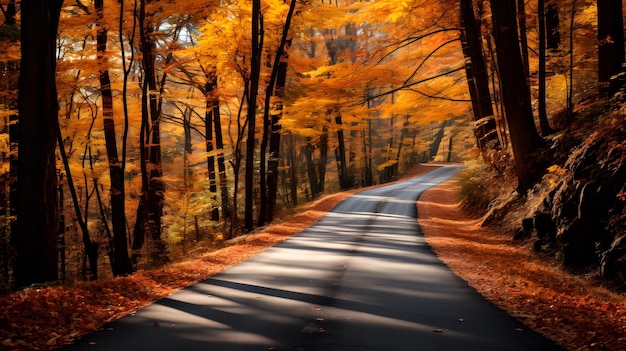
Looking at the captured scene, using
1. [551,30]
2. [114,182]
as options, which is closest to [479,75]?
[551,30]

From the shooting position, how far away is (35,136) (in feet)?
29.0

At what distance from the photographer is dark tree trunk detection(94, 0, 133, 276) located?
13898mm

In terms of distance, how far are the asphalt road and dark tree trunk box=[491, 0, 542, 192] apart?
4.98 meters

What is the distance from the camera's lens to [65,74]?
16609mm

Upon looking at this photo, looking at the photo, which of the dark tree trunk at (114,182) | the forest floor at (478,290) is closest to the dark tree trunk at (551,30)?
the forest floor at (478,290)

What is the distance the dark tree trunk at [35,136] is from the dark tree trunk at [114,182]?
4207 mm

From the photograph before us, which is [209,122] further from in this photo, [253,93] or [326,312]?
[326,312]

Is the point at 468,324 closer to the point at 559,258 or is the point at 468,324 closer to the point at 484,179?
the point at 559,258

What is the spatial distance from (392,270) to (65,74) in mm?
13053

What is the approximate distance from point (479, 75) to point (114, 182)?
48.8 feet

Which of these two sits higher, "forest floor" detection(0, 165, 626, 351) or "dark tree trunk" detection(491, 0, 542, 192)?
"dark tree trunk" detection(491, 0, 542, 192)

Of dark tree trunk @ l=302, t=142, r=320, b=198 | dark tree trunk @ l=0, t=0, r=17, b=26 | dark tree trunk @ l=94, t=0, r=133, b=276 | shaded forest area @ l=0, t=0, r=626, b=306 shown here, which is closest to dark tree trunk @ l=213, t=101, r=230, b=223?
shaded forest area @ l=0, t=0, r=626, b=306

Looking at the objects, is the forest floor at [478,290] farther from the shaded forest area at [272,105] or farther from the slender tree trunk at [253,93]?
the slender tree trunk at [253,93]

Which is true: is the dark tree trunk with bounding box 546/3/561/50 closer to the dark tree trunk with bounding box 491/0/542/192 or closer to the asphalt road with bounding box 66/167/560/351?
the dark tree trunk with bounding box 491/0/542/192
